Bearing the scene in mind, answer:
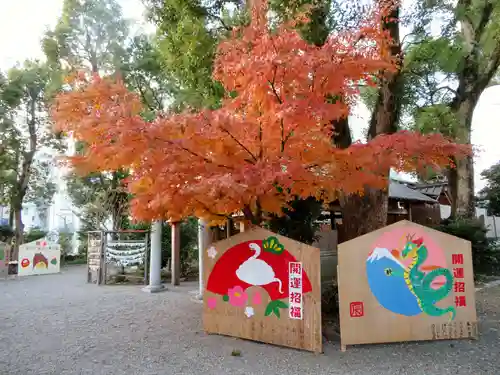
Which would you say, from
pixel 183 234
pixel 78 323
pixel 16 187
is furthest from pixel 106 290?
pixel 16 187

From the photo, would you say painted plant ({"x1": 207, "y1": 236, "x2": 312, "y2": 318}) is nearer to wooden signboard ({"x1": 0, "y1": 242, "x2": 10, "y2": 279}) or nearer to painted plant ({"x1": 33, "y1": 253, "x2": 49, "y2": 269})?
painted plant ({"x1": 33, "y1": 253, "x2": 49, "y2": 269})

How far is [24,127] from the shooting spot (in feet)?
72.2

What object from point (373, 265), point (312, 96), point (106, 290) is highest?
point (312, 96)

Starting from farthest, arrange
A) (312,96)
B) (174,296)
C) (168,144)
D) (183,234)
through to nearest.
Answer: (183,234) → (174,296) → (312,96) → (168,144)

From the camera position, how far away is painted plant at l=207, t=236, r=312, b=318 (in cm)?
596

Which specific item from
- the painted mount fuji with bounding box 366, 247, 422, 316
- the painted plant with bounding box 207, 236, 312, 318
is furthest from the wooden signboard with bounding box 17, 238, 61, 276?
the painted mount fuji with bounding box 366, 247, 422, 316

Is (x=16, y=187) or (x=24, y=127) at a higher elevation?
(x=24, y=127)

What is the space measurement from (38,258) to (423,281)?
16.7 m

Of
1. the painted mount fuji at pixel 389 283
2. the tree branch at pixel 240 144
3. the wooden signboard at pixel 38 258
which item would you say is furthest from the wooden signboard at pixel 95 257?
the painted mount fuji at pixel 389 283

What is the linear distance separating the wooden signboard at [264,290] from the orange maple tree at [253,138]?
2.41 feet

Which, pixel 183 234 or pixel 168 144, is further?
pixel 183 234

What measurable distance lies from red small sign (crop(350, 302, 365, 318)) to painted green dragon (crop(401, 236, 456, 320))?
847 mm

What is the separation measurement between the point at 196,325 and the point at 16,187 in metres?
19.6

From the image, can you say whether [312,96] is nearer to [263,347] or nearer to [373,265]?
[373,265]
